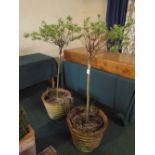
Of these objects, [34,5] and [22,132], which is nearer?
[22,132]

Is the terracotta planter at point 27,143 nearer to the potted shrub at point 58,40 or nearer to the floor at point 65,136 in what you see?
the floor at point 65,136

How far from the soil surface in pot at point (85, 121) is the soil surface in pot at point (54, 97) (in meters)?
0.39

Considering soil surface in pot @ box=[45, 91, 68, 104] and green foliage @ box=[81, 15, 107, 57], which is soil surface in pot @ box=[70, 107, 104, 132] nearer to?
soil surface in pot @ box=[45, 91, 68, 104]

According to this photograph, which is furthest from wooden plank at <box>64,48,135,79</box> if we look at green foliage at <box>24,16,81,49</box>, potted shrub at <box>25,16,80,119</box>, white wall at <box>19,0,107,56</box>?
white wall at <box>19,0,107,56</box>

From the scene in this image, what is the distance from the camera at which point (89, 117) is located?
161 cm

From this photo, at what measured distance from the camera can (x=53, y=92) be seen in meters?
2.17

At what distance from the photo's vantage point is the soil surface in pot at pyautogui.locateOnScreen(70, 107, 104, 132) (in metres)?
1.46

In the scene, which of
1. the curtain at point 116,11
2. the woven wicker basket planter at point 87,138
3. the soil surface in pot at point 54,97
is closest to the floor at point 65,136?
the woven wicker basket planter at point 87,138

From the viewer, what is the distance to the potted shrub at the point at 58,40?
163 centimetres

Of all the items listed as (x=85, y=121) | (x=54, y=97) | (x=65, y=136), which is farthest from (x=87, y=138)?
(x=54, y=97)

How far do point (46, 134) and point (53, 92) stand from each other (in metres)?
0.56
